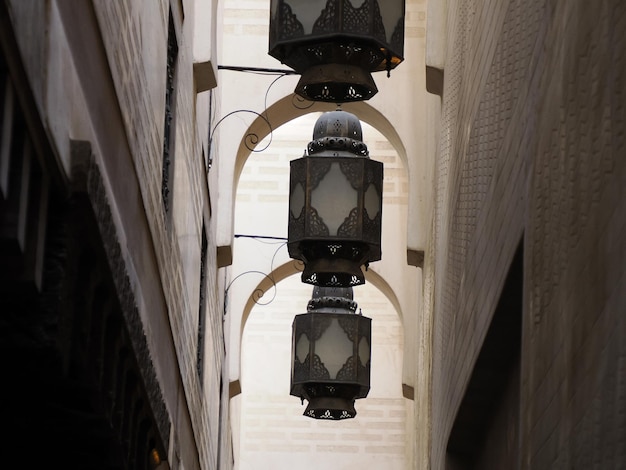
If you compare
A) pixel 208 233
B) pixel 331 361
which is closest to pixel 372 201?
pixel 331 361

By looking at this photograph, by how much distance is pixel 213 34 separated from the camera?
480 inches

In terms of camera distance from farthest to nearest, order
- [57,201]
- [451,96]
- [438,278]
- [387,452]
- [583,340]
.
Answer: [387,452] → [438,278] → [451,96] → [57,201] → [583,340]

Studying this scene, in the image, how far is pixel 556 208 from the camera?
5242 mm

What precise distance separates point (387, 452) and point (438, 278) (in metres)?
14.0

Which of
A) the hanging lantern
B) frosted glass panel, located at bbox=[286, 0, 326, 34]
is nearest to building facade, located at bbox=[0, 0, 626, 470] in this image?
the hanging lantern

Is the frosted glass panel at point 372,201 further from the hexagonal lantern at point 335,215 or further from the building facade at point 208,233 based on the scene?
the building facade at point 208,233

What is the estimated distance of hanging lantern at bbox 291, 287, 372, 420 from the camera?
12742mm

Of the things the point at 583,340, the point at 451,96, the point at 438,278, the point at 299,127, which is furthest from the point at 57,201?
the point at 299,127

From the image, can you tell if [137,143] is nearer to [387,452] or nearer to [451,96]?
[451,96]

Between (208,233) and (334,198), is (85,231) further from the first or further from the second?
(208,233)

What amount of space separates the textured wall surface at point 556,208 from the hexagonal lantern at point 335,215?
58.6 inches

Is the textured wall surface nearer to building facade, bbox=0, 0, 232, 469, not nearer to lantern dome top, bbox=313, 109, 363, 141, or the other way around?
building facade, bbox=0, 0, 232, 469

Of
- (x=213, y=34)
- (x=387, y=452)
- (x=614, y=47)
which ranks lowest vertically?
(x=387, y=452)

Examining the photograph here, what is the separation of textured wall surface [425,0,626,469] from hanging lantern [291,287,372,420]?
377 centimetres
